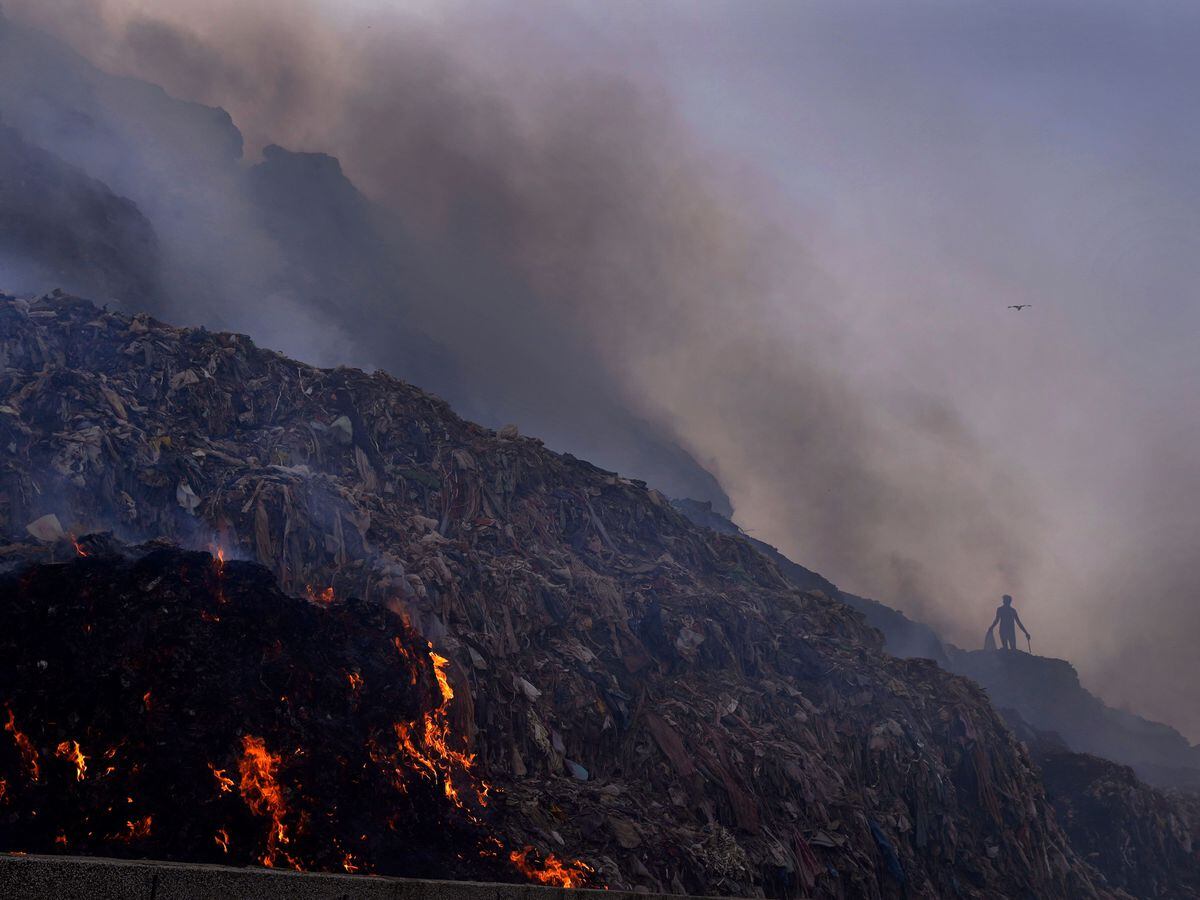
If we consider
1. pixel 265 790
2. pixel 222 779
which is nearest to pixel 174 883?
pixel 222 779

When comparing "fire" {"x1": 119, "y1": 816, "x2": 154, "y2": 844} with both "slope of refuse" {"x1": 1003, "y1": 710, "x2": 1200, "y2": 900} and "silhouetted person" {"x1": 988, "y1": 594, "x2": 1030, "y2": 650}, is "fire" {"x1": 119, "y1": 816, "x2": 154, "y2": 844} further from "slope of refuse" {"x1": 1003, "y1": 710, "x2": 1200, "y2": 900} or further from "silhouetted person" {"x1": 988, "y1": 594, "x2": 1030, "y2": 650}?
"silhouetted person" {"x1": 988, "y1": 594, "x2": 1030, "y2": 650}

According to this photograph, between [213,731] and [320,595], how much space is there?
563 centimetres

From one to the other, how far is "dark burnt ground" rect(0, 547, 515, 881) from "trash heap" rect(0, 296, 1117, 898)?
0.46 m

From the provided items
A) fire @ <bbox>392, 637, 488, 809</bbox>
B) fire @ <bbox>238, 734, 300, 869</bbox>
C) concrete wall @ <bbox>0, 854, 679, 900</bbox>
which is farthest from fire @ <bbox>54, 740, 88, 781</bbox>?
concrete wall @ <bbox>0, 854, 679, 900</bbox>

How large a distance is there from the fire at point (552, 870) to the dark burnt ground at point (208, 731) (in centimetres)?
48

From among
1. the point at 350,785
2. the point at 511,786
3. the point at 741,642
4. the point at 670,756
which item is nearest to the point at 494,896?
the point at 350,785

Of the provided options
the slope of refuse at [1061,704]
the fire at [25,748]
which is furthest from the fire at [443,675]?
the slope of refuse at [1061,704]

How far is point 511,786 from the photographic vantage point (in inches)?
579

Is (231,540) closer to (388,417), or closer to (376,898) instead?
(388,417)

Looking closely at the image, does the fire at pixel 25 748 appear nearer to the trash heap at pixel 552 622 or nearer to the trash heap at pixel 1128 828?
the trash heap at pixel 552 622

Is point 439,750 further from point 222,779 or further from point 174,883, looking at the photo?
point 174,883

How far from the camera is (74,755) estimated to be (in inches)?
363

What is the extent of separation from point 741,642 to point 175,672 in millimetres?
16859

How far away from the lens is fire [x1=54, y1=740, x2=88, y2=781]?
9109 mm
